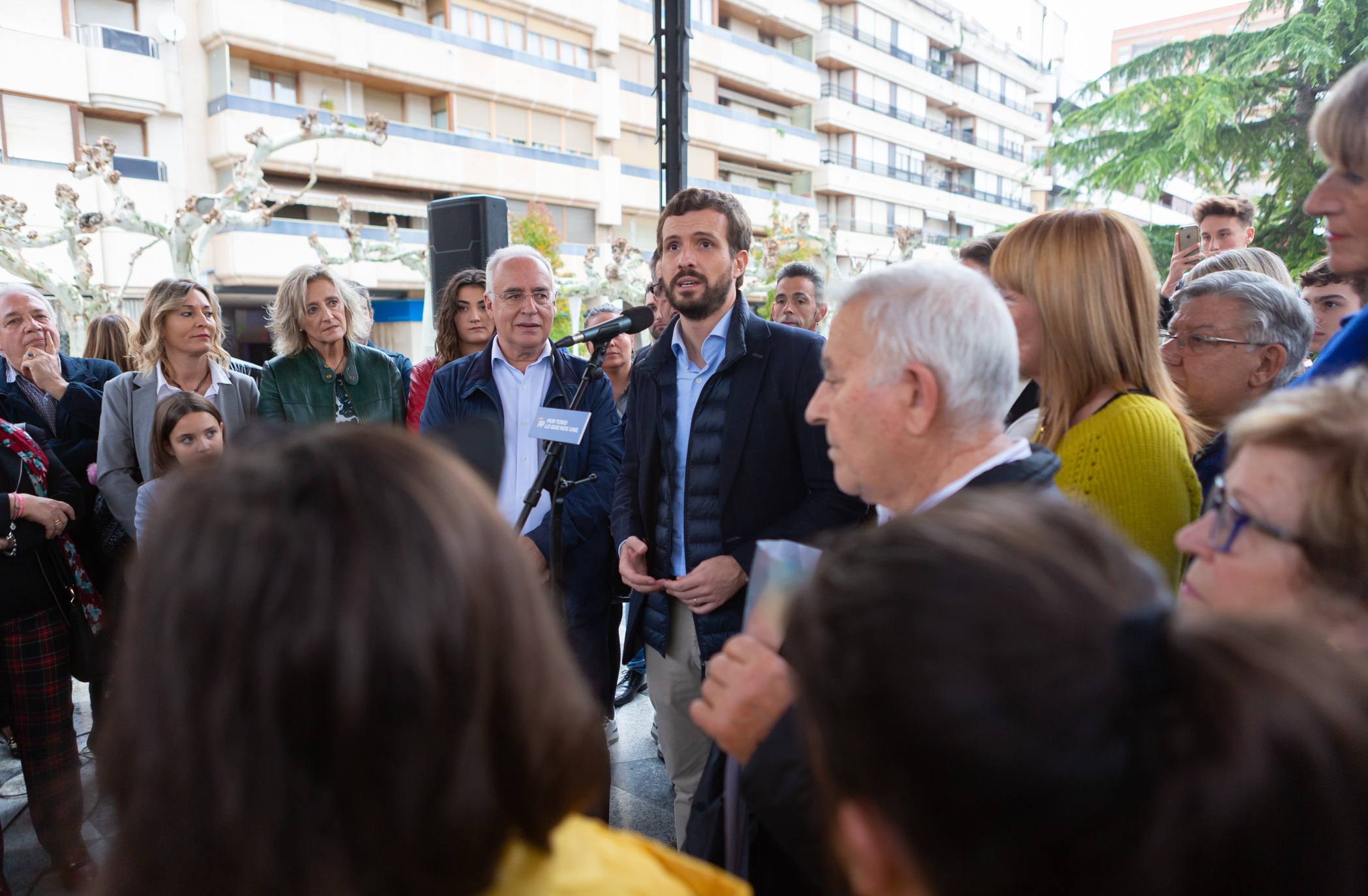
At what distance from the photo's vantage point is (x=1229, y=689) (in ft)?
1.94

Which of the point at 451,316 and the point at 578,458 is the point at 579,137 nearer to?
the point at 451,316

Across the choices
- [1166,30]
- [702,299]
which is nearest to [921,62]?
[1166,30]

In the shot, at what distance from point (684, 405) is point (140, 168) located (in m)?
19.0

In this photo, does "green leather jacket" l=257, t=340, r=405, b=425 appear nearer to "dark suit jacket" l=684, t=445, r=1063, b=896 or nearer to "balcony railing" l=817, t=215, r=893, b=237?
"dark suit jacket" l=684, t=445, r=1063, b=896

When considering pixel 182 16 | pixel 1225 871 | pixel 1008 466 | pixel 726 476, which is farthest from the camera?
pixel 182 16

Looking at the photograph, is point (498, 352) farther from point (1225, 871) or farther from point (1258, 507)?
point (1225, 871)

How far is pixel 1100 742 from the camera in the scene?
59 centimetres

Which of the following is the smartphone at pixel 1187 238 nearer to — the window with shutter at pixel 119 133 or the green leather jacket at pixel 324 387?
the green leather jacket at pixel 324 387

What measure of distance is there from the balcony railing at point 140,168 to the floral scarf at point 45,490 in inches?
687

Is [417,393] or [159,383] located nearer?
[159,383]

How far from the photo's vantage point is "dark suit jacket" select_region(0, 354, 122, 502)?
3316 mm

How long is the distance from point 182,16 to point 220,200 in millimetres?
9044

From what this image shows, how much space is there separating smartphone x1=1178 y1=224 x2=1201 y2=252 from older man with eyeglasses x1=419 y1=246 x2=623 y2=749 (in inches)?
127

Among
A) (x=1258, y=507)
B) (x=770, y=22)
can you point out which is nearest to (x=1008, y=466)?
(x=1258, y=507)
